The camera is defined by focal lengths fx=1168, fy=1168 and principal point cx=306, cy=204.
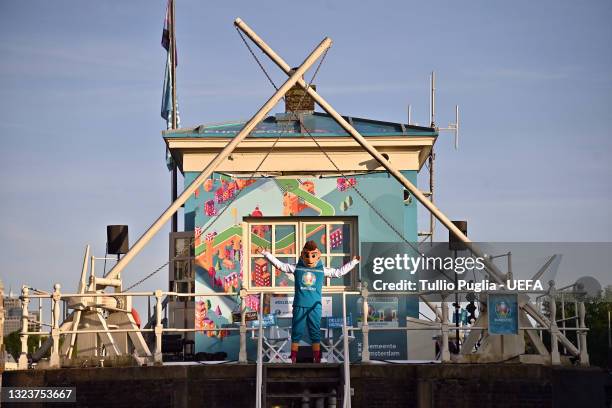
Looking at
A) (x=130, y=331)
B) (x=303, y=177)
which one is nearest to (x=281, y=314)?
(x=303, y=177)

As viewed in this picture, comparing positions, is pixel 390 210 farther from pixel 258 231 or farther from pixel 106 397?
pixel 106 397

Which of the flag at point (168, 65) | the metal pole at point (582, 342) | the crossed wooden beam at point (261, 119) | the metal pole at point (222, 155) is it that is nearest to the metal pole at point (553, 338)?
the metal pole at point (582, 342)

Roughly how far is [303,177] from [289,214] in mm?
845

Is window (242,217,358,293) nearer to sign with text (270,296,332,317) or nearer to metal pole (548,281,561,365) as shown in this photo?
sign with text (270,296,332,317)

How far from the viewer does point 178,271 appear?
2417 cm

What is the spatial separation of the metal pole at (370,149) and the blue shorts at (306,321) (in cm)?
378

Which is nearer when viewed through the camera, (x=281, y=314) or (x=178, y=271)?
(x=281, y=314)

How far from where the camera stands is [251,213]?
75.4ft

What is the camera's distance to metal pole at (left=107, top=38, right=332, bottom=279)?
19484 millimetres

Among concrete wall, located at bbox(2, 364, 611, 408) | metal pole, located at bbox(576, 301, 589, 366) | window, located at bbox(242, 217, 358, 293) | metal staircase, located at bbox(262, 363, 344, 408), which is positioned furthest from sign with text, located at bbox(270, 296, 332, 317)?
metal pole, located at bbox(576, 301, 589, 366)

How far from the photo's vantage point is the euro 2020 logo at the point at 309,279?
17.9 m

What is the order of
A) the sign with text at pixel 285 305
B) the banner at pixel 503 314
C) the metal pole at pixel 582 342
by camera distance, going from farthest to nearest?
the sign with text at pixel 285 305 → the banner at pixel 503 314 → the metal pole at pixel 582 342

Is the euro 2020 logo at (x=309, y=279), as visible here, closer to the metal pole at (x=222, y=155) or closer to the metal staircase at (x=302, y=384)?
the metal staircase at (x=302, y=384)

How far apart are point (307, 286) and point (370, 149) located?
171 inches
